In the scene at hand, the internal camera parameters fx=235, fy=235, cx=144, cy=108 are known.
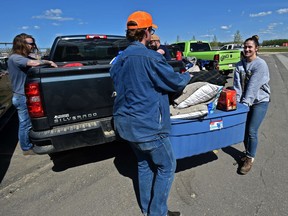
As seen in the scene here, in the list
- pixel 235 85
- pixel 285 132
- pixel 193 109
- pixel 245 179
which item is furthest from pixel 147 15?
pixel 285 132

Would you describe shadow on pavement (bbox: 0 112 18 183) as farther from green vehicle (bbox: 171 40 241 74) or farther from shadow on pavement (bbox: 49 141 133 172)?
green vehicle (bbox: 171 40 241 74)

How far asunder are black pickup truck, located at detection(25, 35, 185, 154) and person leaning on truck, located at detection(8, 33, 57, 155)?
Result: 1071 millimetres

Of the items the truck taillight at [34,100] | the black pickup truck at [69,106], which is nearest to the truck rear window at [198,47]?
the black pickup truck at [69,106]

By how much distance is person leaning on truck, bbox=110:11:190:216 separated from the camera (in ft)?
6.31

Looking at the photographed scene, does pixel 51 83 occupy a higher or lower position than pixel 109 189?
higher

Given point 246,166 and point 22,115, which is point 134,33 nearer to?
point 246,166

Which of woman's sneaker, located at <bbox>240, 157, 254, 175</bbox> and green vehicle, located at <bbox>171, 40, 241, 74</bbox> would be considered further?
green vehicle, located at <bbox>171, 40, 241, 74</bbox>

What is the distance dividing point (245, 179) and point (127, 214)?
1.67 meters

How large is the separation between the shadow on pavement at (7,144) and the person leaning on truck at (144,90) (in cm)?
269

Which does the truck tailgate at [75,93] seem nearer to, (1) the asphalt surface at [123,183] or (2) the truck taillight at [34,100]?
(2) the truck taillight at [34,100]

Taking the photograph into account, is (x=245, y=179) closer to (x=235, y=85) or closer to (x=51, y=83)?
(x=235, y=85)

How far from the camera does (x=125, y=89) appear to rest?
79.4 inches

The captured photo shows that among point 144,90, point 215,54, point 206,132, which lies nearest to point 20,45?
point 144,90

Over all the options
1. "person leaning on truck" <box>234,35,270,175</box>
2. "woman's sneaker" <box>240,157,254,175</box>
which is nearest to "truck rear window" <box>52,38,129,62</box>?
"person leaning on truck" <box>234,35,270,175</box>
